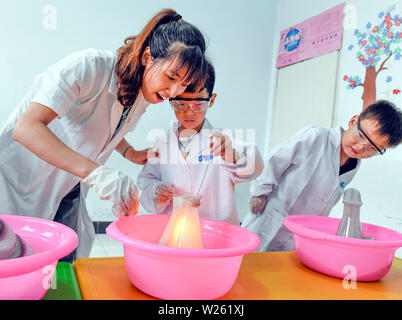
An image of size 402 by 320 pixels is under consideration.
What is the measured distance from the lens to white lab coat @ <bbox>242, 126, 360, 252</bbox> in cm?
146

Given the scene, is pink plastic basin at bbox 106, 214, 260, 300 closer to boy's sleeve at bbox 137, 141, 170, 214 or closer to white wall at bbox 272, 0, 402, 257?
boy's sleeve at bbox 137, 141, 170, 214

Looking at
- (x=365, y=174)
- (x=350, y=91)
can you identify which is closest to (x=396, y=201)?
(x=365, y=174)

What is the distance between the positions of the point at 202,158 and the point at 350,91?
4.81 ft

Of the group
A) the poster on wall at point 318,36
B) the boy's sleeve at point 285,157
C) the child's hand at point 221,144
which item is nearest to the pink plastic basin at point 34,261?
the child's hand at point 221,144

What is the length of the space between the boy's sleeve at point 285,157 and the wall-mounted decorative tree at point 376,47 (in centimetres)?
90

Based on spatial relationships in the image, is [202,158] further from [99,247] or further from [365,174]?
[365,174]

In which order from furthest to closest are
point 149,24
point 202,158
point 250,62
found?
point 250,62
point 202,158
point 149,24

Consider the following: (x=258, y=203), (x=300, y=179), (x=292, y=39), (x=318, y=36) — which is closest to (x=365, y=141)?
(x=300, y=179)

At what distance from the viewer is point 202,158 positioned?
1325mm

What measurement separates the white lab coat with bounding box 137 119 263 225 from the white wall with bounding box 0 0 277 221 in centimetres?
12

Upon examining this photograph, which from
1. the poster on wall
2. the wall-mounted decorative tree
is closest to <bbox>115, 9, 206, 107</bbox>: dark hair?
the poster on wall

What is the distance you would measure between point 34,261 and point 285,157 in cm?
118

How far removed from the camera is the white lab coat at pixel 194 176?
1.28 m

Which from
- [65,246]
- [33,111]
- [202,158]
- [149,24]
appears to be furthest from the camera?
[202,158]
